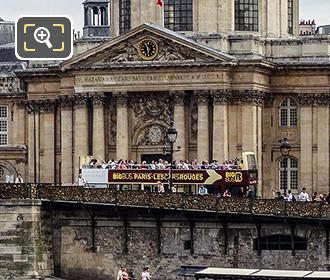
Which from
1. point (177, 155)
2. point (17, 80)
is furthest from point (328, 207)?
point (17, 80)

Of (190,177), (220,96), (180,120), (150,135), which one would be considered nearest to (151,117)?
(150,135)

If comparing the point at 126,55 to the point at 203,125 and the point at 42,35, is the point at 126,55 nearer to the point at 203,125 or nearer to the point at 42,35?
the point at 203,125

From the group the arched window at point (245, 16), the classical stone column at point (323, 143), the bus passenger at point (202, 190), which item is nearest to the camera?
the bus passenger at point (202, 190)

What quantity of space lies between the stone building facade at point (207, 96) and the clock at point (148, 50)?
0.06 metres

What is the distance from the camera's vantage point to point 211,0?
3541 inches

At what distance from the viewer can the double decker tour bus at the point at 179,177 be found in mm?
69062

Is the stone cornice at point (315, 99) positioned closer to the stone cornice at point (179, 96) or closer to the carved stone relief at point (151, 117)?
the stone cornice at point (179, 96)

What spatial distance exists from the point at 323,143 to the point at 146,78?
12.0 m

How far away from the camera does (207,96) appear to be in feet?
280

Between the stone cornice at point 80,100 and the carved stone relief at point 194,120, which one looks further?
the stone cornice at point 80,100

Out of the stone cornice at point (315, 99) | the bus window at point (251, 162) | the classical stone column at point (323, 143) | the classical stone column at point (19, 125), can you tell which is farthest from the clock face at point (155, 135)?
the classical stone column at point (19, 125)

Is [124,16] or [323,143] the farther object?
[124,16]

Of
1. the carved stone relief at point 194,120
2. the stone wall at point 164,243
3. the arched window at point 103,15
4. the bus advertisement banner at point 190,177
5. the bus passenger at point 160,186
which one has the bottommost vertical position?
the stone wall at point 164,243

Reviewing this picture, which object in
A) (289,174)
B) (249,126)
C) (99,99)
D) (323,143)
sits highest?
(99,99)
